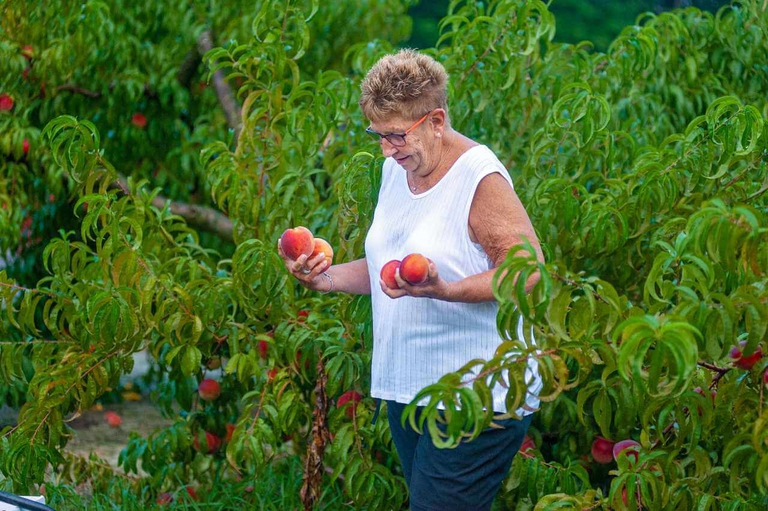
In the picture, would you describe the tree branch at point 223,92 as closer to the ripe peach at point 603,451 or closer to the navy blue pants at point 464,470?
the ripe peach at point 603,451

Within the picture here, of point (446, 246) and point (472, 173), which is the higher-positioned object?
point (472, 173)

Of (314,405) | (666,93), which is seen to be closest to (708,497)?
(314,405)

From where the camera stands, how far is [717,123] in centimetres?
241

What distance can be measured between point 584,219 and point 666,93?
0.96 metres

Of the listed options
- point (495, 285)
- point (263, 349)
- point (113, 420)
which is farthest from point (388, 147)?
point (113, 420)

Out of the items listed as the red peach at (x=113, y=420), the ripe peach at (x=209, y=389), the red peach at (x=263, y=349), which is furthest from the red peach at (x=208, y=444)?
the red peach at (x=113, y=420)

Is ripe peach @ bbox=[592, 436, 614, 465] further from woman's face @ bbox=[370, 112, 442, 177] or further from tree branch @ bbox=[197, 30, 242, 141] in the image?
tree branch @ bbox=[197, 30, 242, 141]

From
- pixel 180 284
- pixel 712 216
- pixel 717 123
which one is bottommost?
pixel 180 284

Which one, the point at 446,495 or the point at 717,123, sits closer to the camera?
the point at 446,495

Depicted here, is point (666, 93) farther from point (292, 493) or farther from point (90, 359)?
point (90, 359)

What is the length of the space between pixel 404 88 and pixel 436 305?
0.39 metres

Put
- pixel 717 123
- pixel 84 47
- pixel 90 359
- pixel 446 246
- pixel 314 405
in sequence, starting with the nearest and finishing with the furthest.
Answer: pixel 446 246 < pixel 717 123 < pixel 90 359 < pixel 314 405 < pixel 84 47

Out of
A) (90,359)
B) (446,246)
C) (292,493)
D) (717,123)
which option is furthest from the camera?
(292,493)

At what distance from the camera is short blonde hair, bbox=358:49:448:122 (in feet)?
6.48
